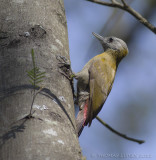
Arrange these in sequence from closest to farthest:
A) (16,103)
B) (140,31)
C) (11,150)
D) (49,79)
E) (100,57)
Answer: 1. (11,150)
2. (16,103)
3. (49,79)
4. (100,57)
5. (140,31)

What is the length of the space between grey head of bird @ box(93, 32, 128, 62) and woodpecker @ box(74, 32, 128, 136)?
1.04 ft

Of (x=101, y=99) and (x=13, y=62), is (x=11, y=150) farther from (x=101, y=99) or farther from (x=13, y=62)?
(x=101, y=99)

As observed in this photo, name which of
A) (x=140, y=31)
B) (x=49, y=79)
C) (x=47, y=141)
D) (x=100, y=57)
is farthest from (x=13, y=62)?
(x=140, y=31)

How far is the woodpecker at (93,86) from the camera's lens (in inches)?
153

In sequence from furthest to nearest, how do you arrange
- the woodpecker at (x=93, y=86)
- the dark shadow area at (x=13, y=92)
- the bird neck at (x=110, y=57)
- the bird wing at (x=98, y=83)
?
1. the bird neck at (x=110, y=57)
2. the bird wing at (x=98, y=83)
3. the woodpecker at (x=93, y=86)
4. the dark shadow area at (x=13, y=92)

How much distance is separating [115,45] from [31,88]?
3.85m

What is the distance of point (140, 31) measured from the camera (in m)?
5.50

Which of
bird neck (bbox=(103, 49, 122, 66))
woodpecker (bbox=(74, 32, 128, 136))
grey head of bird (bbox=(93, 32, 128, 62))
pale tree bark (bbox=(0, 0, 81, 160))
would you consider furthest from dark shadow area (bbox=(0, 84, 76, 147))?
grey head of bird (bbox=(93, 32, 128, 62))

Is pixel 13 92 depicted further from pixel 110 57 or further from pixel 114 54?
pixel 114 54

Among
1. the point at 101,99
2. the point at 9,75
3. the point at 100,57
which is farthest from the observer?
the point at 100,57

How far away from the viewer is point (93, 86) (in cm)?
427

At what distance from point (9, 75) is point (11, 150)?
60 centimetres

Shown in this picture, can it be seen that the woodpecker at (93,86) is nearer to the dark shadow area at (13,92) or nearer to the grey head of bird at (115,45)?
the grey head of bird at (115,45)

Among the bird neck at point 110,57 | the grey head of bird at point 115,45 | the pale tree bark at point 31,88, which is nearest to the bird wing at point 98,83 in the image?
the bird neck at point 110,57
